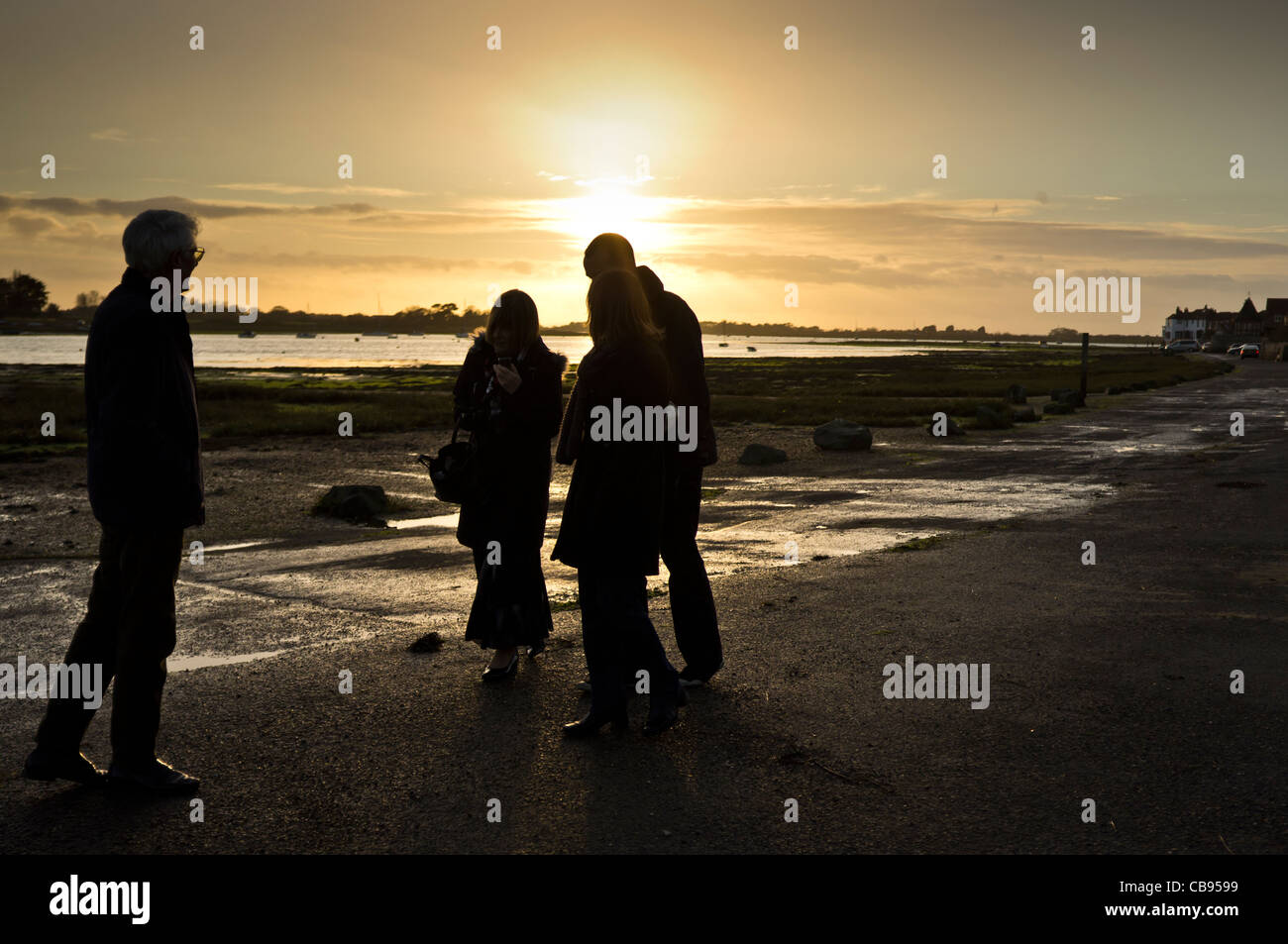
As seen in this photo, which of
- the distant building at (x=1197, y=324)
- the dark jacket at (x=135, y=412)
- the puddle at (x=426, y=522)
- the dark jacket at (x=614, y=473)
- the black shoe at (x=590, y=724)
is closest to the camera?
the dark jacket at (x=135, y=412)

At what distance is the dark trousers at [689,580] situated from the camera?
551 centimetres

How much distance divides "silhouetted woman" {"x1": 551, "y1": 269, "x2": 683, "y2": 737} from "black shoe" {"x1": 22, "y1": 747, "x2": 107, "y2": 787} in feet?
6.65

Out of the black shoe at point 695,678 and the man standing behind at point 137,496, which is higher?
the man standing behind at point 137,496

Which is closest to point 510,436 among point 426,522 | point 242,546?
point 242,546

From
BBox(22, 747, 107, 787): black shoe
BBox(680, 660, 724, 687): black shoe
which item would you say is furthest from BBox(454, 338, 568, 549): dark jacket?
BBox(22, 747, 107, 787): black shoe

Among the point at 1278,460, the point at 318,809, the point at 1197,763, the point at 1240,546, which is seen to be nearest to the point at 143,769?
the point at 318,809

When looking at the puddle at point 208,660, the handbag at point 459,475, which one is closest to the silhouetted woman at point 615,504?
the handbag at point 459,475

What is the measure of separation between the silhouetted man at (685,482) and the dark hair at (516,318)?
2.28 ft

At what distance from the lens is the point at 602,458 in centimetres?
481

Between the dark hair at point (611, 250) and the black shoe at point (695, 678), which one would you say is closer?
the dark hair at point (611, 250)

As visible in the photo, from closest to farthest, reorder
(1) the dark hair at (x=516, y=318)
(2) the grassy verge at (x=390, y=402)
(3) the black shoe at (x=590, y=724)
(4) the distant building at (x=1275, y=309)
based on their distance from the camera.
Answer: (3) the black shoe at (x=590, y=724)
(1) the dark hair at (x=516, y=318)
(2) the grassy verge at (x=390, y=402)
(4) the distant building at (x=1275, y=309)

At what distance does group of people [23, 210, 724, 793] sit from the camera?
4152mm

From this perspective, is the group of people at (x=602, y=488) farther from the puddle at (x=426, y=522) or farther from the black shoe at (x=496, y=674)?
the puddle at (x=426, y=522)

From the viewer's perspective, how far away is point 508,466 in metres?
5.80
